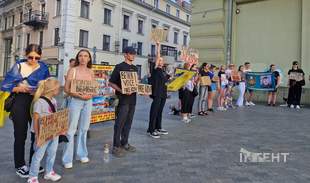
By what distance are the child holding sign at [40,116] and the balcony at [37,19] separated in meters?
31.5

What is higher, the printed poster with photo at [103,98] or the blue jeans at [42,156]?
the printed poster with photo at [103,98]

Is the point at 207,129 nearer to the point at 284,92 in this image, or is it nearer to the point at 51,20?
the point at 284,92

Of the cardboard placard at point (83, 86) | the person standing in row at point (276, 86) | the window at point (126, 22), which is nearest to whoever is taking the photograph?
the cardboard placard at point (83, 86)

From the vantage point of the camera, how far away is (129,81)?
503 centimetres

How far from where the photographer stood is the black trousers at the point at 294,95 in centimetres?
1190

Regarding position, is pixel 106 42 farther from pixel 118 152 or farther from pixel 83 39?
pixel 118 152

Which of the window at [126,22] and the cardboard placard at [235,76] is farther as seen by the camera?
the window at [126,22]

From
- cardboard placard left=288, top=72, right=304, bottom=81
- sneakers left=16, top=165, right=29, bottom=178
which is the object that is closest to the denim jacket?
sneakers left=16, top=165, right=29, bottom=178

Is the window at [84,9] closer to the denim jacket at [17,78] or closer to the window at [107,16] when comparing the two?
the window at [107,16]

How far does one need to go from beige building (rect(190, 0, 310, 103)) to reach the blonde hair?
1186 cm

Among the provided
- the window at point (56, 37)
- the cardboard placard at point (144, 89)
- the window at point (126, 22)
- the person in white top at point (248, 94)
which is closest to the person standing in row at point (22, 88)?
the cardboard placard at point (144, 89)

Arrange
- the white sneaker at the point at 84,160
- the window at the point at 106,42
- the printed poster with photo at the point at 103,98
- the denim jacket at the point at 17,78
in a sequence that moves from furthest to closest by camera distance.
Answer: the window at the point at 106,42
the printed poster with photo at the point at 103,98
the white sneaker at the point at 84,160
the denim jacket at the point at 17,78

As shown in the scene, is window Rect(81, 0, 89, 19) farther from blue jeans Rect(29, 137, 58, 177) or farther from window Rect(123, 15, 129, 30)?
blue jeans Rect(29, 137, 58, 177)

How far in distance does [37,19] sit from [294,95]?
28.9 metres
